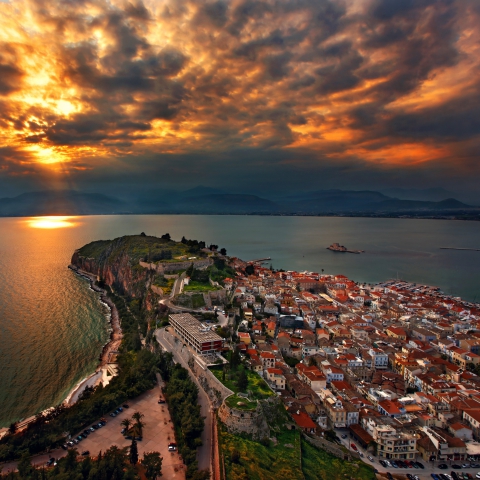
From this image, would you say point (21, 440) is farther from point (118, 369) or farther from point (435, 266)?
point (435, 266)

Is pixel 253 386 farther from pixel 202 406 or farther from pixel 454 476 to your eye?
pixel 454 476

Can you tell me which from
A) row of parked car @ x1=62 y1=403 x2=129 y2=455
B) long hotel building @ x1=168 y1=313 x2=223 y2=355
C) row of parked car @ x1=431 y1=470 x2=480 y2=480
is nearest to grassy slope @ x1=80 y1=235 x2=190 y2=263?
long hotel building @ x1=168 y1=313 x2=223 y2=355

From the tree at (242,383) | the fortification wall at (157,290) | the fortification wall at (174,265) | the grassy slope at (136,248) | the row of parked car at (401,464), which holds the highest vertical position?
the grassy slope at (136,248)

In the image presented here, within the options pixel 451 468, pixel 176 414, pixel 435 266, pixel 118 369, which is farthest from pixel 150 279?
pixel 435 266

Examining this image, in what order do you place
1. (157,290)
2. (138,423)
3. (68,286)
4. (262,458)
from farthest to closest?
(68,286) → (157,290) → (138,423) → (262,458)

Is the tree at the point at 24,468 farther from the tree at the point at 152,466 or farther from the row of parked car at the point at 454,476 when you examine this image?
the row of parked car at the point at 454,476

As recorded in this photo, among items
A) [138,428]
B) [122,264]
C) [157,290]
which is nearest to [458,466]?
[138,428]

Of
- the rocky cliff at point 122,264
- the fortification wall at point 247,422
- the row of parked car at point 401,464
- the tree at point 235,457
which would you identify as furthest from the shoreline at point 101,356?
the row of parked car at point 401,464
